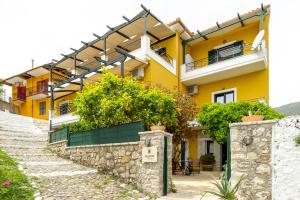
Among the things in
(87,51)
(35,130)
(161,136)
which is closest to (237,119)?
(161,136)

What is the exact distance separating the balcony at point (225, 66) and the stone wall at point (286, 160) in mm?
11456

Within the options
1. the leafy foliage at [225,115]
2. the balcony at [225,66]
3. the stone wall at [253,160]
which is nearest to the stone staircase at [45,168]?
the stone wall at [253,160]

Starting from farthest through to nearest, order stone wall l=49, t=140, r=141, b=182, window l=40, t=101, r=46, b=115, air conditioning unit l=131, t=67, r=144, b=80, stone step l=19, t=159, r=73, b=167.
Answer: window l=40, t=101, r=46, b=115
air conditioning unit l=131, t=67, r=144, b=80
stone step l=19, t=159, r=73, b=167
stone wall l=49, t=140, r=141, b=182

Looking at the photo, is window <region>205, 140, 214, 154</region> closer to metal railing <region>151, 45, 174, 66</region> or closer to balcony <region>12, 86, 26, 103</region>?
metal railing <region>151, 45, 174, 66</region>

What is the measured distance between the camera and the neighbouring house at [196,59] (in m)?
18.5

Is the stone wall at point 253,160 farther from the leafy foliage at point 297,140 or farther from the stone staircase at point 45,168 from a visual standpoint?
the stone staircase at point 45,168

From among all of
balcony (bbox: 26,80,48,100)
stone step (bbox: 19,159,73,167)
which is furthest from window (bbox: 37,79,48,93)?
stone step (bbox: 19,159,73,167)

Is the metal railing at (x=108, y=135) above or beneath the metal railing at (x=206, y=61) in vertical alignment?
beneath

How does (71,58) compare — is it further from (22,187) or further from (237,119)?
(22,187)

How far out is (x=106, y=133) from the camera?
39.3 ft

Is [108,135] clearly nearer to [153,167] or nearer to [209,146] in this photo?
[153,167]

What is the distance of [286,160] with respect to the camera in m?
6.81

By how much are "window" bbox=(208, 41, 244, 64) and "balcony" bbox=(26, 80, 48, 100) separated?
20.1m

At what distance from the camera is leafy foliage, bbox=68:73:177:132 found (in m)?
12.1
